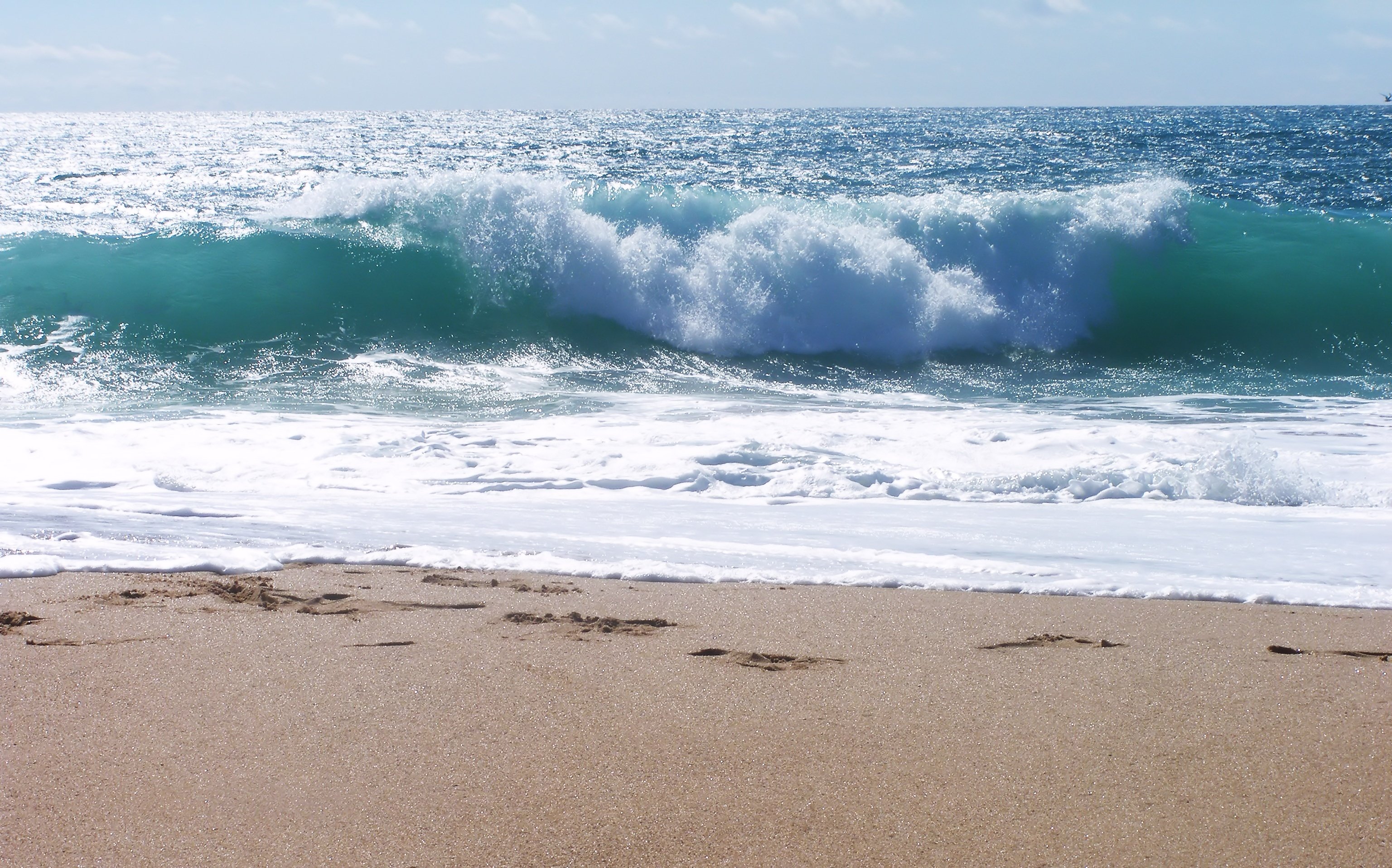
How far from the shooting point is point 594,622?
290cm

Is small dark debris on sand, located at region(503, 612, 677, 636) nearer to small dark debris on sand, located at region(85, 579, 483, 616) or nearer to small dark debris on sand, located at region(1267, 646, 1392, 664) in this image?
small dark debris on sand, located at region(85, 579, 483, 616)

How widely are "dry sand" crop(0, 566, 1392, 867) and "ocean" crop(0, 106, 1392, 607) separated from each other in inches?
19.6

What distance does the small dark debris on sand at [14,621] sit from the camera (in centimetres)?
270

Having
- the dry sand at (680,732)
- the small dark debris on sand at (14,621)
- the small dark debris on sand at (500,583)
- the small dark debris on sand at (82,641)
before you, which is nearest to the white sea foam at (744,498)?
the small dark debris on sand at (500,583)

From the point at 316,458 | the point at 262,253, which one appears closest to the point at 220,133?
the point at 262,253

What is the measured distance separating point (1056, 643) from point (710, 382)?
217 inches

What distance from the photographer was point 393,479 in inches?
192

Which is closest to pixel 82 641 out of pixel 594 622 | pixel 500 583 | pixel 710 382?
pixel 500 583

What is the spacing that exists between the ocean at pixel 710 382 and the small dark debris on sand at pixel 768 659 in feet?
2.45

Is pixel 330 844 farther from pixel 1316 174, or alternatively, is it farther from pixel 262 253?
pixel 1316 174

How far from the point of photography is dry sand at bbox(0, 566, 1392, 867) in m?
1.76

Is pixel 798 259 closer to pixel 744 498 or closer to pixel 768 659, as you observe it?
pixel 744 498

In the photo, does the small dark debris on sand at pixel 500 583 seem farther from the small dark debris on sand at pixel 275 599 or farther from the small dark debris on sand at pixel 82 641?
the small dark debris on sand at pixel 82 641

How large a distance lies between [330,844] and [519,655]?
0.90 meters
